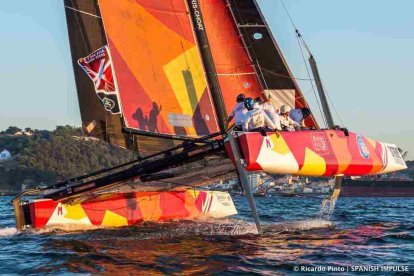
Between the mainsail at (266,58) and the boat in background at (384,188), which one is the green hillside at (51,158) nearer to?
the boat in background at (384,188)

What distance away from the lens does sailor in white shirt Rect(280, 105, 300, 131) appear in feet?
40.8

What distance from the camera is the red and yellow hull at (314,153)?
10625 mm

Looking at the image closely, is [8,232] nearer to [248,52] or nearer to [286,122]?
[286,122]

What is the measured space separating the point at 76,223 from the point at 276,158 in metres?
4.94

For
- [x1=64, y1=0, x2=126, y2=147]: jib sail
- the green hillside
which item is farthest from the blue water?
the green hillside

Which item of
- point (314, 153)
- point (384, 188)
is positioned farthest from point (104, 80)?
point (384, 188)

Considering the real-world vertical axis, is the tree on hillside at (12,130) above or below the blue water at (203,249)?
above

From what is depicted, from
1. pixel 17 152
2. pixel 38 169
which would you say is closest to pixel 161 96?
pixel 38 169

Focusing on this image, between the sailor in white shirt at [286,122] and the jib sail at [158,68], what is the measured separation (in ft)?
6.08

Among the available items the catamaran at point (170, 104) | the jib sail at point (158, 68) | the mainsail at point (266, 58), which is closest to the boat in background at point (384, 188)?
the catamaran at point (170, 104)

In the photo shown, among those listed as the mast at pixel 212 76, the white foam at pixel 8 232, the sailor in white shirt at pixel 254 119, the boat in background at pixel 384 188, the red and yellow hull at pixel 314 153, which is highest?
the mast at pixel 212 76

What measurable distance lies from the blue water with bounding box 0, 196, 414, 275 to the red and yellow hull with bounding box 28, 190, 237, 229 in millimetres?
740

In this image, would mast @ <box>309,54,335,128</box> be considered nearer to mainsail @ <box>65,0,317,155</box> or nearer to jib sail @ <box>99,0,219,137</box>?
mainsail @ <box>65,0,317,155</box>

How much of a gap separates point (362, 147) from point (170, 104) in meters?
4.30
